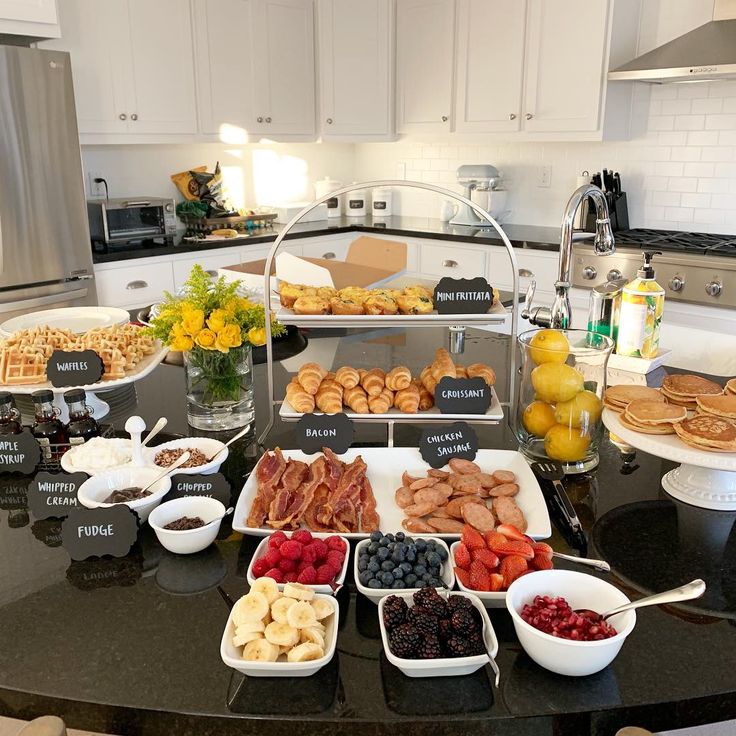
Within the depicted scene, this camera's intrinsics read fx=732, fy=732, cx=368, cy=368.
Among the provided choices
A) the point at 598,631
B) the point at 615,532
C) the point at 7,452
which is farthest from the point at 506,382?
the point at 7,452

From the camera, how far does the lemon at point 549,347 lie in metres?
1.49

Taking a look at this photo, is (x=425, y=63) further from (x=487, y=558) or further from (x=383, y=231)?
(x=487, y=558)

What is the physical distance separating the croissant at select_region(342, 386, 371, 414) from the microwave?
2.87 m

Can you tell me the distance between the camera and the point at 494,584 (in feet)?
3.45

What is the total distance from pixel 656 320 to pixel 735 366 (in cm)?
66

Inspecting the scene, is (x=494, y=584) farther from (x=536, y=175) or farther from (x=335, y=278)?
(x=536, y=175)

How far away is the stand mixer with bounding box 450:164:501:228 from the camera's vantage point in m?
4.67

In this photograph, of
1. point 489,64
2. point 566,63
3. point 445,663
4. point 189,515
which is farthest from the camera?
point 489,64

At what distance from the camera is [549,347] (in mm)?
1499

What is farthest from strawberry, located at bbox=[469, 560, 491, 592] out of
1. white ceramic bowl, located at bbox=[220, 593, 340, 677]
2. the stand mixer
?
the stand mixer

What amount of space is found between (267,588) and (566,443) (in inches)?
29.0

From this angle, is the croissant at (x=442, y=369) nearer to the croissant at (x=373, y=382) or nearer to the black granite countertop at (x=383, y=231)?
the croissant at (x=373, y=382)

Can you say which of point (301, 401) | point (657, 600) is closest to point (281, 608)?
point (657, 600)

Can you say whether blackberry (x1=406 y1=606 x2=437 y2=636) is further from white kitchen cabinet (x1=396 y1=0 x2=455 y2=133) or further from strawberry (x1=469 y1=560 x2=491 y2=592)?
white kitchen cabinet (x1=396 y1=0 x2=455 y2=133)
